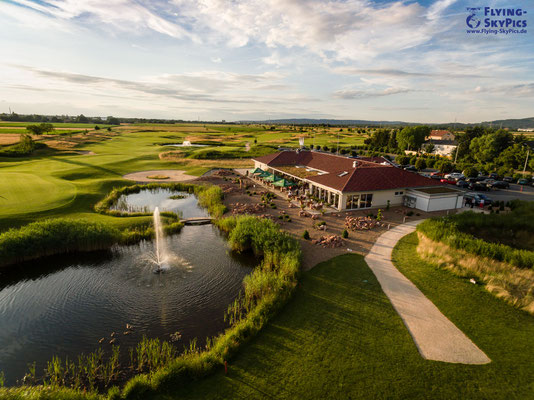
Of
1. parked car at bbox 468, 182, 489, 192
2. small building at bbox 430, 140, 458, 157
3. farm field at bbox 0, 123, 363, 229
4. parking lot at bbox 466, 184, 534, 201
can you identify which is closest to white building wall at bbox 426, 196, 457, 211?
parking lot at bbox 466, 184, 534, 201

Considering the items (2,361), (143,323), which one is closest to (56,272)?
(2,361)

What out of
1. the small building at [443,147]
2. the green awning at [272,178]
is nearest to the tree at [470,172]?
the green awning at [272,178]

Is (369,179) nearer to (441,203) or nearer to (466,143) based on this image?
(441,203)

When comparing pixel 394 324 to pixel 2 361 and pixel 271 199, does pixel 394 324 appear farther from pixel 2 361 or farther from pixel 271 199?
pixel 271 199

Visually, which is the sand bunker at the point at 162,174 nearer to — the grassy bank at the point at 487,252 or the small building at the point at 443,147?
the grassy bank at the point at 487,252

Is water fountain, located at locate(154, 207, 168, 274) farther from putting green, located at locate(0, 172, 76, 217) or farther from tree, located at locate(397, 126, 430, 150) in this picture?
tree, located at locate(397, 126, 430, 150)
